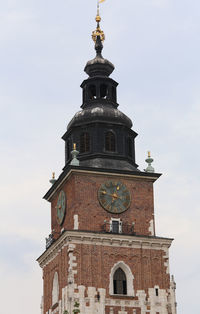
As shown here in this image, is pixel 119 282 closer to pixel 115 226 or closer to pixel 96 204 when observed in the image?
pixel 115 226

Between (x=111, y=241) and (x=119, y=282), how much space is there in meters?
2.75

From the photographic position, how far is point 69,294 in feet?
177

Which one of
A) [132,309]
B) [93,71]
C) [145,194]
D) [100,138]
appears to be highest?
[93,71]

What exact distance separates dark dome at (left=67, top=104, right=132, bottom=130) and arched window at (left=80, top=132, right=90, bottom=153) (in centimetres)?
92

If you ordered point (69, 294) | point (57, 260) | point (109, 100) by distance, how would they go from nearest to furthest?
1. point (69, 294)
2. point (57, 260)
3. point (109, 100)

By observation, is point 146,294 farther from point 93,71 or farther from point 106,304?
point 93,71

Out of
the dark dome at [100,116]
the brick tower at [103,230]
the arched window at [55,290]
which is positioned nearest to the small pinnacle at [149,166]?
the brick tower at [103,230]

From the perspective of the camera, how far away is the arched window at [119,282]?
182 feet

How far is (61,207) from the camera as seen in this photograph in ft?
196

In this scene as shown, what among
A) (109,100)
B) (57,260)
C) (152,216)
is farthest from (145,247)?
(109,100)

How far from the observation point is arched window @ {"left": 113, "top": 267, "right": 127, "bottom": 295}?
55.6m

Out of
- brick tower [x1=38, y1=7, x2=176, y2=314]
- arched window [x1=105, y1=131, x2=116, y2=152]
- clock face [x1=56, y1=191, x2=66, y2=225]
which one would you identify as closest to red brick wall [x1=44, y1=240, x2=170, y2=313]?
brick tower [x1=38, y1=7, x2=176, y2=314]

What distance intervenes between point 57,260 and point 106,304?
17.6ft

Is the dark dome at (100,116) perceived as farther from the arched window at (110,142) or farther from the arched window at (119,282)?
the arched window at (119,282)
